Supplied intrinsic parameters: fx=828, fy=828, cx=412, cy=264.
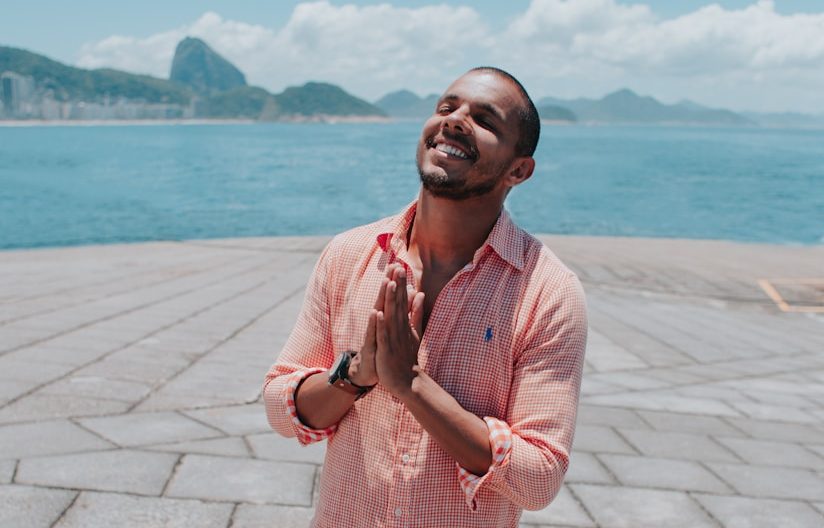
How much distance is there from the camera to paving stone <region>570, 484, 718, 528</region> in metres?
3.17

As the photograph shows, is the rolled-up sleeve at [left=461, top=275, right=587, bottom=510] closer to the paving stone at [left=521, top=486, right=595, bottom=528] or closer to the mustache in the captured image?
Answer: the mustache

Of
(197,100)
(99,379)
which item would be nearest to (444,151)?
(99,379)

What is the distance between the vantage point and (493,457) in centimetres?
137

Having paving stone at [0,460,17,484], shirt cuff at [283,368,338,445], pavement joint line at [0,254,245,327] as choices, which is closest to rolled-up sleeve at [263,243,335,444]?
shirt cuff at [283,368,338,445]

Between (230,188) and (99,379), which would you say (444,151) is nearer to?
(99,379)

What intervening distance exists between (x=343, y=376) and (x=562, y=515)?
2.01 meters

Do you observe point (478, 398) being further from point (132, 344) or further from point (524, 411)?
point (132, 344)

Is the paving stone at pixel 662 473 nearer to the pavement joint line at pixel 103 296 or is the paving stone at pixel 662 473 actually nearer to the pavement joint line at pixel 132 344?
the pavement joint line at pixel 132 344

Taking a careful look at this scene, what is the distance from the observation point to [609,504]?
3307 mm

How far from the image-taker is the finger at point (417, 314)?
4.59 ft

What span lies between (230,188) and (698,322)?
40.6 meters

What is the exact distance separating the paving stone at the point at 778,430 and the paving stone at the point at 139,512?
9.94 feet

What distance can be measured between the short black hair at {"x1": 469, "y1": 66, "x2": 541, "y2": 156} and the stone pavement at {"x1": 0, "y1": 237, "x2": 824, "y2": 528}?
1897mm

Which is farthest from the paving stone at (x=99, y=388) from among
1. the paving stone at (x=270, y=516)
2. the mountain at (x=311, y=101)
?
the mountain at (x=311, y=101)
